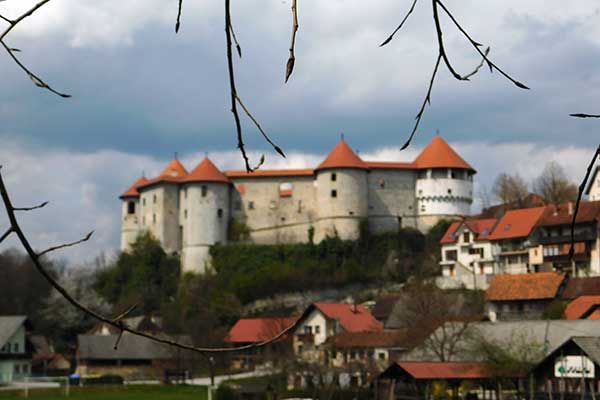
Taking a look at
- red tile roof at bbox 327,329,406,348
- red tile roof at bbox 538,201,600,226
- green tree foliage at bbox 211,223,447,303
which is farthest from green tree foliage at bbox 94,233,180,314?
red tile roof at bbox 327,329,406,348

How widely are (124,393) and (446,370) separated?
19.2 meters

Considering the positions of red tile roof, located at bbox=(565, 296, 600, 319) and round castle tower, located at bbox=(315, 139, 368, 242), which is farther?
round castle tower, located at bbox=(315, 139, 368, 242)

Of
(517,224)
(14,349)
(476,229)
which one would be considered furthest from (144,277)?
(517,224)

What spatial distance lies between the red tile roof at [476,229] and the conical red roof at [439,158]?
965cm

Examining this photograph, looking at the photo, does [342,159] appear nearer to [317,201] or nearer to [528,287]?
[317,201]

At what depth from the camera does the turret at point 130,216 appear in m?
84.5

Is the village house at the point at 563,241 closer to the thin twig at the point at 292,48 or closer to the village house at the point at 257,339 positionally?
the village house at the point at 257,339

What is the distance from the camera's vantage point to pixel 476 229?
67.5 metres

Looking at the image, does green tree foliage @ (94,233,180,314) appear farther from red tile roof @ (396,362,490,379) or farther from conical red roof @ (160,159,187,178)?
red tile roof @ (396,362,490,379)

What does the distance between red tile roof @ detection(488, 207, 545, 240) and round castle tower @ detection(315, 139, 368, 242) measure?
13.5 m

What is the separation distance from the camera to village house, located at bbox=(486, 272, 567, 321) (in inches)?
2015

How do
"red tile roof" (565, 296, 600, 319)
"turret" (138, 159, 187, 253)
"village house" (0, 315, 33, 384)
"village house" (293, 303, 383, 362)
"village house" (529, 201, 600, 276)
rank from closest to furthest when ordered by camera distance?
"red tile roof" (565, 296, 600, 319) → "village house" (293, 303, 383, 362) → "village house" (0, 315, 33, 384) → "village house" (529, 201, 600, 276) → "turret" (138, 159, 187, 253)

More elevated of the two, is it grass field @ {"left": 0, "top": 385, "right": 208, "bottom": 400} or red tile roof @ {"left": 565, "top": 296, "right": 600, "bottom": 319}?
red tile roof @ {"left": 565, "top": 296, "right": 600, "bottom": 319}

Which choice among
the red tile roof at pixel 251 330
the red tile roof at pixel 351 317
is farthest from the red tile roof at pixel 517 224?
the red tile roof at pixel 251 330
